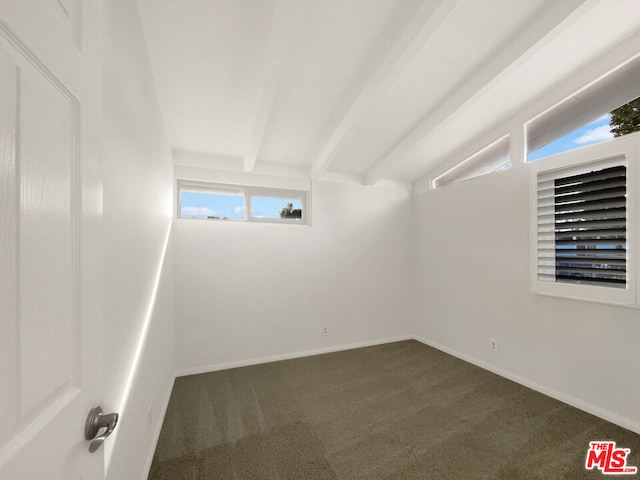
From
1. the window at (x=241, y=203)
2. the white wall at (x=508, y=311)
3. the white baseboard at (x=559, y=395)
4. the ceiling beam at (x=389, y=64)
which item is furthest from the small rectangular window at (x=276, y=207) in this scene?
the white baseboard at (x=559, y=395)

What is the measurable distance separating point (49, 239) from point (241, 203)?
Result: 2860 mm

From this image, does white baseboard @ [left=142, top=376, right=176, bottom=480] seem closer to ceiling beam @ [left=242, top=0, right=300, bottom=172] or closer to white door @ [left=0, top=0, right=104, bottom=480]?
white door @ [left=0, top=0, right=104, bottom=480]

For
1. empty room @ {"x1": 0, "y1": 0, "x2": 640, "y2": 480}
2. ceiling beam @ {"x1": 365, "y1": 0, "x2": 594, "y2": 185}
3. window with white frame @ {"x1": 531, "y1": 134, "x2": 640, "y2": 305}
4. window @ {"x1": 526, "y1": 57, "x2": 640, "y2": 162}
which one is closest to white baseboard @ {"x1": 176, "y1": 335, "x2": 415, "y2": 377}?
empty room @ {"x1": 0, "y1": 0, "x2": 640, "y2": 480}

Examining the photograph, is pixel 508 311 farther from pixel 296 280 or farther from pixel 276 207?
pixel 276 207

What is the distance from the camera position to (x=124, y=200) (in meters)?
1.27

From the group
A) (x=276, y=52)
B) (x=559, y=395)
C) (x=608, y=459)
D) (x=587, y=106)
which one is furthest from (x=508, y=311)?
(x=276, y=52)

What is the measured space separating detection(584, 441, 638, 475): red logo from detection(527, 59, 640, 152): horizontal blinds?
2484 millimetres

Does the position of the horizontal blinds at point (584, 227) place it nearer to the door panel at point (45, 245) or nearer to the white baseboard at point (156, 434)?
the door panel at point (45, 245)

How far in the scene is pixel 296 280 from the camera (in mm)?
3379

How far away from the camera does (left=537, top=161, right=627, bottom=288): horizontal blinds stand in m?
2.07

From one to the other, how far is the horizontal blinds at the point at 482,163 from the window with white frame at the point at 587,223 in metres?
0.49

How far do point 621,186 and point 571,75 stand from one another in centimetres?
106

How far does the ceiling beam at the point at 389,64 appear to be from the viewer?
1.57 m

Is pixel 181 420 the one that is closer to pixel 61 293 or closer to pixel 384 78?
pixel 61 293
